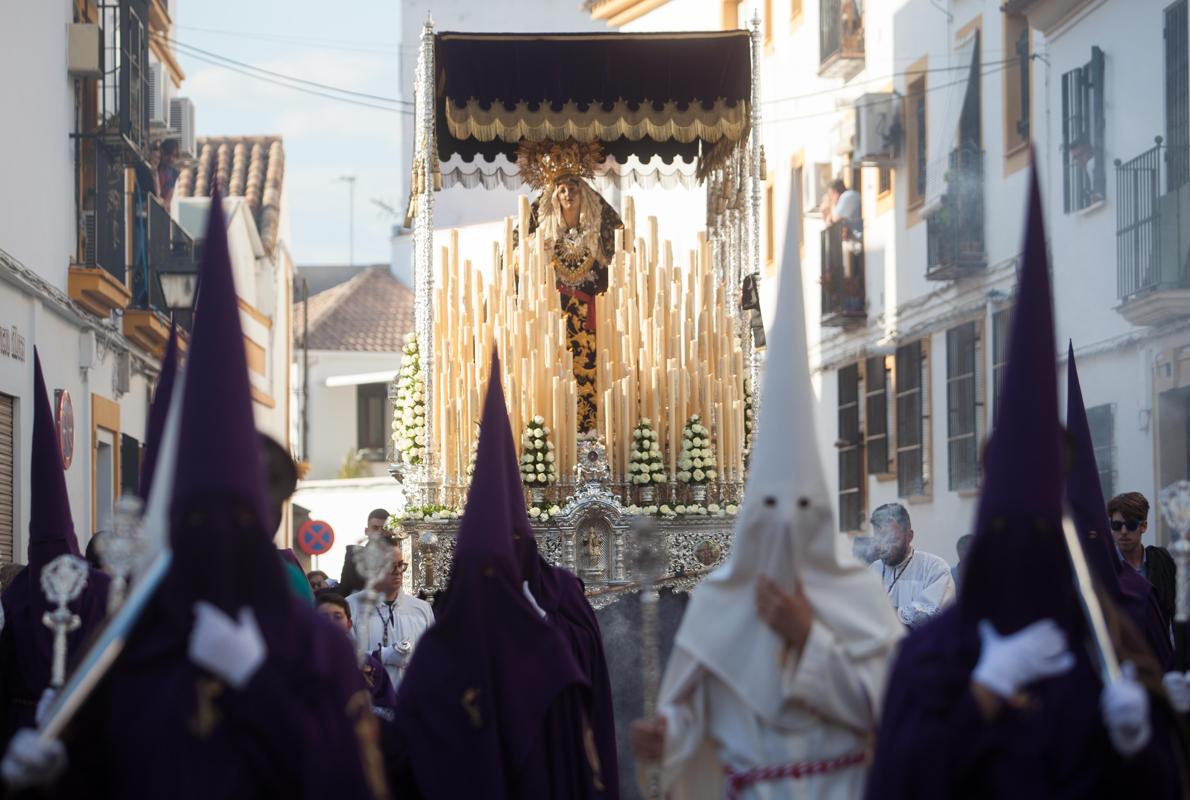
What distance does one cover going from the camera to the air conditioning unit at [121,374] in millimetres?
20297

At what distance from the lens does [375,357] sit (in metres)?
43.1

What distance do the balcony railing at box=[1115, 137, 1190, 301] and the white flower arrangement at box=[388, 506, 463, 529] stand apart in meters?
5.13

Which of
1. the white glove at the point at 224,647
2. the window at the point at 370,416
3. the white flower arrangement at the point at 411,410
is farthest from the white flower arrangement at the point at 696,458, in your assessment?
the window at the point at 370,416

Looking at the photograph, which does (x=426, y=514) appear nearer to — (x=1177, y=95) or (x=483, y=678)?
(x=1177, y=95)

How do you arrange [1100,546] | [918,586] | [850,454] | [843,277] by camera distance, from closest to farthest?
[1100,546], [918,586], [843,277], [850,454]

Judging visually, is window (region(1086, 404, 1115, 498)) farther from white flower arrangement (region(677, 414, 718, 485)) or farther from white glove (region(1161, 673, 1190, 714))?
white glove (region(1161, 673, 1190, 714))

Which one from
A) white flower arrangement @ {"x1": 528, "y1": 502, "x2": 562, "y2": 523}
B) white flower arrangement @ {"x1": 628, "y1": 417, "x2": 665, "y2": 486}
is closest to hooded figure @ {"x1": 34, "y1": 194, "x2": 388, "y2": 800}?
white flower arrangement @ {"x1": 528, "y1": 502, "x2": 562, "y2": 523}

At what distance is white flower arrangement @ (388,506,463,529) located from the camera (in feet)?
46.1

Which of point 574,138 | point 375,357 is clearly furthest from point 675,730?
point 375,357

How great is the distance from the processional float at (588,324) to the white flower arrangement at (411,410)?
18mm

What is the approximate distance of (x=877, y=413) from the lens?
21.5 metres

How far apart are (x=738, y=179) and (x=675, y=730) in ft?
34.1

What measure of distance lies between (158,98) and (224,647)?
2184cm

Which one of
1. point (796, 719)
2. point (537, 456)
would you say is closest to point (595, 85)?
point (537, 456)
